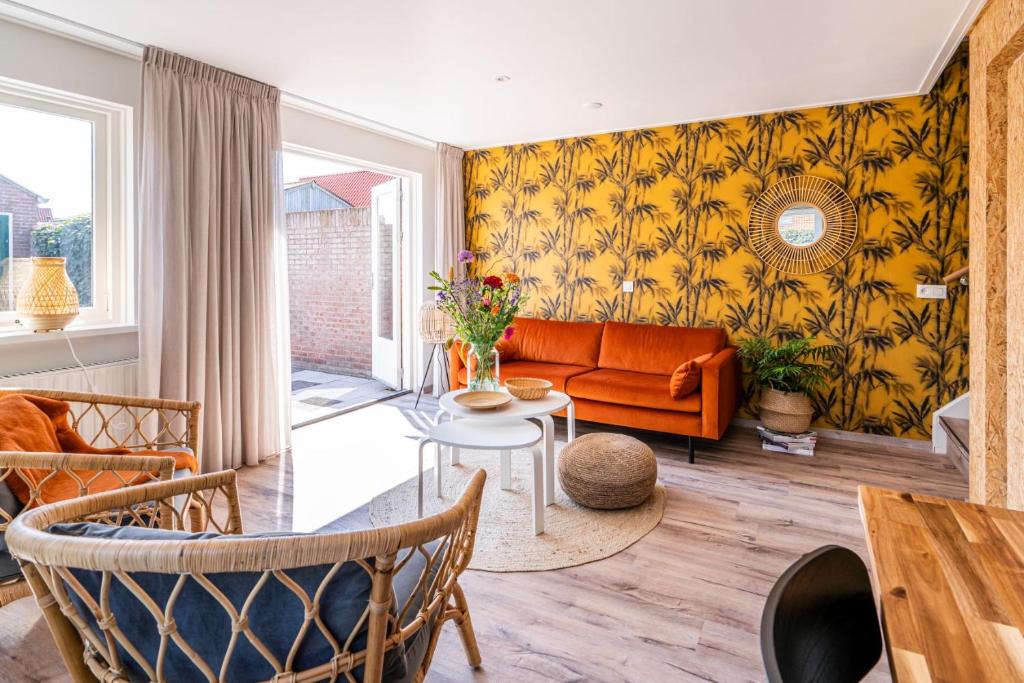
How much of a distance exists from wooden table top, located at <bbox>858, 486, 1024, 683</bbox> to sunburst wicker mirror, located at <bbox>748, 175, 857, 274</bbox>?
3.64 metres

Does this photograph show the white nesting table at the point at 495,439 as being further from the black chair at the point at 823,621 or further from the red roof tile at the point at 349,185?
the red roof tile at the point at 349,185

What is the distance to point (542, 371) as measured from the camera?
4586 millimetres

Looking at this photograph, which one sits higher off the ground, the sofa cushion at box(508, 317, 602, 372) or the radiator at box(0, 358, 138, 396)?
the sofa cushion at box(508, 317, 602, 372)

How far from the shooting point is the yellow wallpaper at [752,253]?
4.00 metres

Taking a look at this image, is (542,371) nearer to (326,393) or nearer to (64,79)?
(326,393)

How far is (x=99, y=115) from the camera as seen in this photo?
321 centimetres

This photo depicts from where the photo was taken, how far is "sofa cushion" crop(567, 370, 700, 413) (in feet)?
12.6

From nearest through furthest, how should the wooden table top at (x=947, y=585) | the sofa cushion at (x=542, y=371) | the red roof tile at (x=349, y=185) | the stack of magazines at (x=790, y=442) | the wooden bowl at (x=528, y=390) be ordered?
1. the wooden table top at (x=947, y=585)
2. the wooden bowl at (x=528, y=390)
3. the stack of magazines at (x=790, y=442)
4. the sofa cushion at (x=542, y=371)
5. the red roof tile at (x=349, y=185)

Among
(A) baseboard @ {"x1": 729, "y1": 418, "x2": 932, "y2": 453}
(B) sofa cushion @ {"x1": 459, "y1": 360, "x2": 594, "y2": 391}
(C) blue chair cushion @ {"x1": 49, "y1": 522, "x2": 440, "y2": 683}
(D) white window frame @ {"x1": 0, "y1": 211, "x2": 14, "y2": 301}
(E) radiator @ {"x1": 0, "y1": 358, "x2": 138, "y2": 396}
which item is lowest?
(A) baseboard @ {"x1": 729, "y1": 418, "x2": 932, "y2": 453}

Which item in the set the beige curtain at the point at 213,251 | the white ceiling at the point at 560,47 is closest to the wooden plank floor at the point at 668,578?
the beige curtain at the point at 213,251

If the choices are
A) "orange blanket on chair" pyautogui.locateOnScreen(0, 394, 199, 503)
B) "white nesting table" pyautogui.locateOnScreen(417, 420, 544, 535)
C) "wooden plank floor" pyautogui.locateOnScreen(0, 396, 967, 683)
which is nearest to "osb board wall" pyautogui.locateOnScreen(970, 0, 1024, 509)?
"wooden plank floor" pyautogui.locateOnScreen(0, 396, 967, 683)

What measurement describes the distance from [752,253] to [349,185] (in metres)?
5.80

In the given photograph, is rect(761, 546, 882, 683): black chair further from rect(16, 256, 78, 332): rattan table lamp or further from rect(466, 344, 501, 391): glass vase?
rect(16, 256, 78, 332): rattan table lamp

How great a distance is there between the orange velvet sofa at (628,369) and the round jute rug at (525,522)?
2.15ft
